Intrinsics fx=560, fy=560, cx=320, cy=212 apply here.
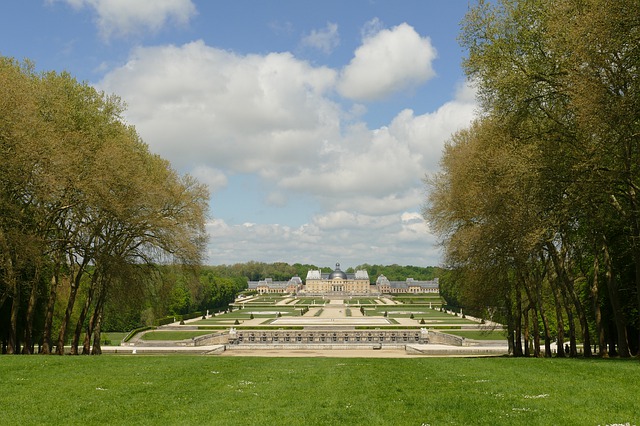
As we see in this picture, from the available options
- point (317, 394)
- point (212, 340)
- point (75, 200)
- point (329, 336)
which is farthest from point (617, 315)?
point (212, 340)

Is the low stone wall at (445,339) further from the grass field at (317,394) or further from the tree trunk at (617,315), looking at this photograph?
the grass field at (317,394)

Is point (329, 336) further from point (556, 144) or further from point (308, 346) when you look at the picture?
point (556, 144)

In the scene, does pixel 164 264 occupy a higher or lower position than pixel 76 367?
A: higher

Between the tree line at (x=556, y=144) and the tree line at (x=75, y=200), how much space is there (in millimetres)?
14072

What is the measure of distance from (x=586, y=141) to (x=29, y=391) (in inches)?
689

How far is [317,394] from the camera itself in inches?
498

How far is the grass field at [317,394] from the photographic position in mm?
9875

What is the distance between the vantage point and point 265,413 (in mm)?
10555

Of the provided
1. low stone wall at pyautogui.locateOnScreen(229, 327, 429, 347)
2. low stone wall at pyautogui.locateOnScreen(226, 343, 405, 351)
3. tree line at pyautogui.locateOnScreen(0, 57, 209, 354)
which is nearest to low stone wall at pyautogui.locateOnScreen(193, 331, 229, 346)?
low stone wall at pyautogui.locateOnScreen(229, 327, 429, 347)

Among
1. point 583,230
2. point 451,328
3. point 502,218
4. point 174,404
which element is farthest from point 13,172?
point 451,328

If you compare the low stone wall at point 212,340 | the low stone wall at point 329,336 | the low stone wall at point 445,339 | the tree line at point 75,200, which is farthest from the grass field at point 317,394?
the low stone wall at point 329,336

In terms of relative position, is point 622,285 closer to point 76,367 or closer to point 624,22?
point 624,22

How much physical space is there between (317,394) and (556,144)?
1267 cm

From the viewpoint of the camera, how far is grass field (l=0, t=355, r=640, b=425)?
32.4 ft
